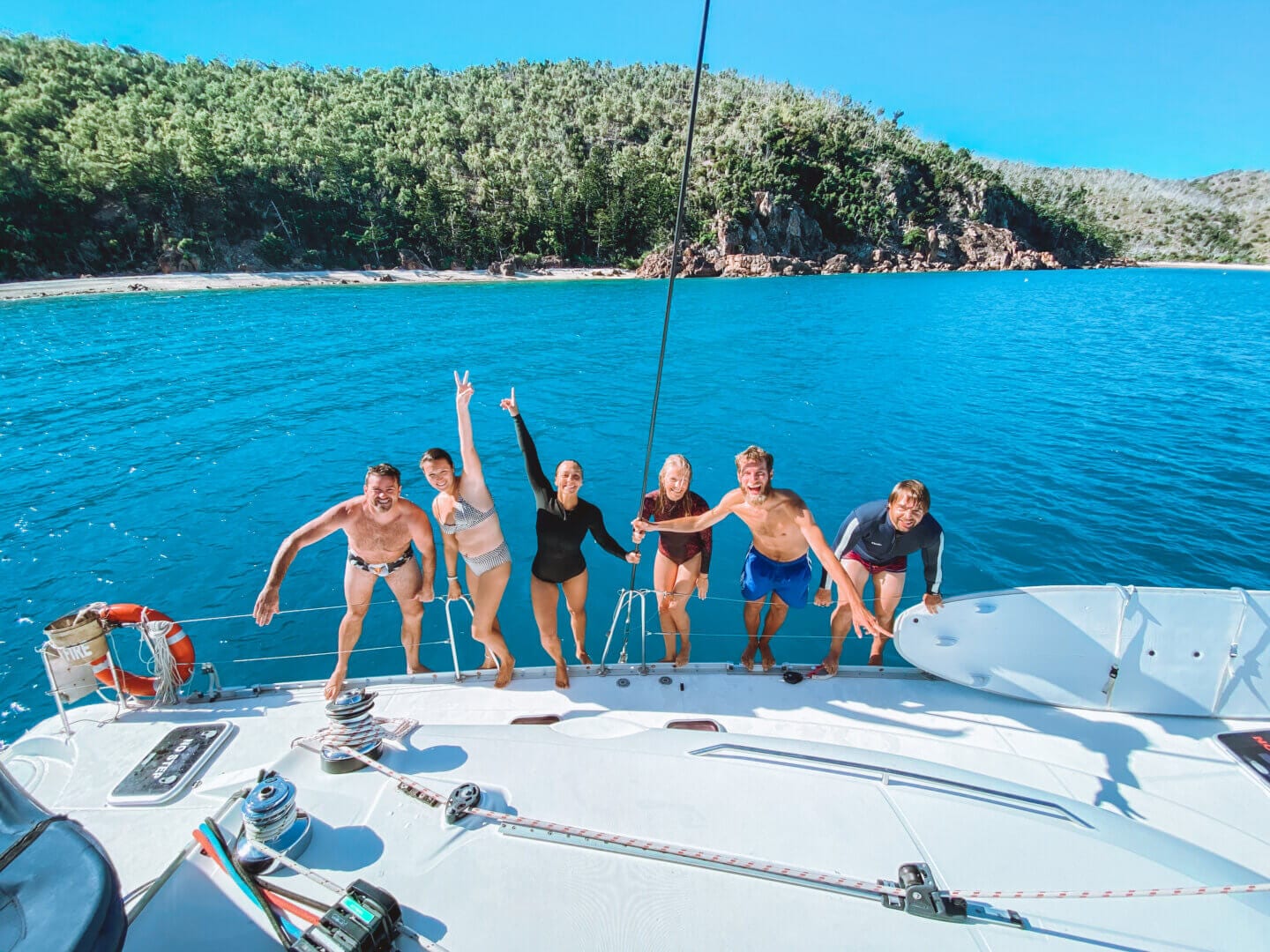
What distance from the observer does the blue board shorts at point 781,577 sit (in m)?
4.28

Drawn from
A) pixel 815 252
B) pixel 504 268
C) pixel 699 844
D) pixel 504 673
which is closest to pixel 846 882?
pixel 699 844

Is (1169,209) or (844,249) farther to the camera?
(1169,209)

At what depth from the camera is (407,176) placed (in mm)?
66938

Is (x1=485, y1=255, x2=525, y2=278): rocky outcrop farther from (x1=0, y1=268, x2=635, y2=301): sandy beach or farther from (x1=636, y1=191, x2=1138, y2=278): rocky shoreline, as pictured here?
(x1=636, y1=191, x2=1138, y2=278): rocky shoreline

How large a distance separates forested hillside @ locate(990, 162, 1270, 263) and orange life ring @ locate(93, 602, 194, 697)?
128080 millimetres

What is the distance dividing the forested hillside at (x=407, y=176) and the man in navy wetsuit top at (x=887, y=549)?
65.2 m

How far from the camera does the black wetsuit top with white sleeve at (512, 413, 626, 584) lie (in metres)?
3.87

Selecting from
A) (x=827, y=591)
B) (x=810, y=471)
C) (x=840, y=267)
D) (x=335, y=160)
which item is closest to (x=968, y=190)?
(x=840, y=267)

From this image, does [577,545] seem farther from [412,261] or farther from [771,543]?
[412,261]

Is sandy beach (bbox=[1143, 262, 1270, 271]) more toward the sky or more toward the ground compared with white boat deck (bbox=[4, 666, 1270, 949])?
more toward the sky

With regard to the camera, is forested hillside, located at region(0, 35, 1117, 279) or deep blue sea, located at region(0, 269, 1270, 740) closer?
deep blue sea, located at region(0, 269, 1270, 740)

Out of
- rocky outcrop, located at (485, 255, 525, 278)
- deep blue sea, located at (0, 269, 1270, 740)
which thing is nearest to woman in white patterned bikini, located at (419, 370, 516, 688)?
deep blue sea, located at (0, 269, 1270, 740)

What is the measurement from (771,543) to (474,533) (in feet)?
7.32

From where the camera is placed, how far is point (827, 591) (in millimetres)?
4340
